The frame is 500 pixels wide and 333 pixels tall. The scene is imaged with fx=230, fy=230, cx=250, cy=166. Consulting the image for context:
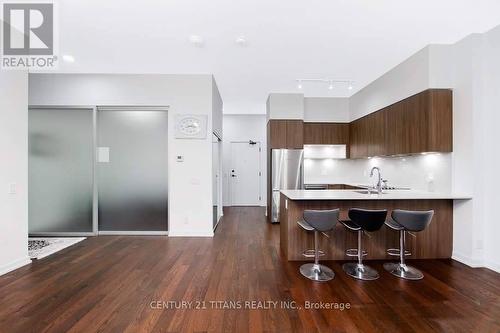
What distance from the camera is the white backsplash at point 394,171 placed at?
3433 mm

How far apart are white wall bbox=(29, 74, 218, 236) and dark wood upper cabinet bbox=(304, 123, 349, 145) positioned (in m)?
2.71

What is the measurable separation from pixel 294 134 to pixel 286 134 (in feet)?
0.64

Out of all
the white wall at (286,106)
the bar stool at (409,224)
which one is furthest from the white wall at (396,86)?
the bar stool at (409,224)

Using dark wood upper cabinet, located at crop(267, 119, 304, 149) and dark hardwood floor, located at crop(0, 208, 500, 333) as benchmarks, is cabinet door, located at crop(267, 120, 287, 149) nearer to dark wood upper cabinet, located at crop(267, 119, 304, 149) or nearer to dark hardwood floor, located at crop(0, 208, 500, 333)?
dark wood upper cabinet, located at crop(267, 119, 304, 149)

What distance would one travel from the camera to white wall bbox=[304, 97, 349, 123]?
5.89 m

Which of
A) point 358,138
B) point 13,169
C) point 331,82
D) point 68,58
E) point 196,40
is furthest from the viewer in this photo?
point 358,138

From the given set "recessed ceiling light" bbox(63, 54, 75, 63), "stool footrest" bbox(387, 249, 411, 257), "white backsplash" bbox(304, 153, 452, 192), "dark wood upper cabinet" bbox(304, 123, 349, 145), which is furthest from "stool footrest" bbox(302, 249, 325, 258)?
"recessed ceiling light" bbox(63, 54, 75, 63)

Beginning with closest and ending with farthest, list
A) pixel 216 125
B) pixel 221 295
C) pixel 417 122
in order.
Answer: pixel 221 295 < pixel 417 122 < pixel 216 125

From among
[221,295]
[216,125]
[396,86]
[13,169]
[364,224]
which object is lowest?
[221,295]

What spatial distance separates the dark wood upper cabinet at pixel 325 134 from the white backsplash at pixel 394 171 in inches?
23.0

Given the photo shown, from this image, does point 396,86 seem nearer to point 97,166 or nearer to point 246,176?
point 246,176

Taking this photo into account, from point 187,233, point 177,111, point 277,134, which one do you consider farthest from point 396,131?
point 187,233

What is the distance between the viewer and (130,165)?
4.39m

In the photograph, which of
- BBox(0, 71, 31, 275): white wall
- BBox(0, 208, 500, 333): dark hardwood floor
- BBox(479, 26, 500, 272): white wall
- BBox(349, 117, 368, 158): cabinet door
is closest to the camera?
BBox(0, 208, 500, 333): dark hardwood floor
